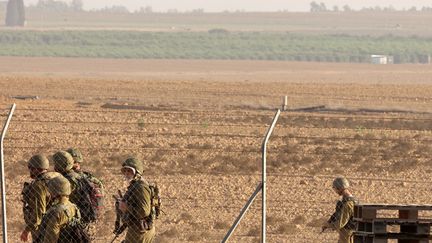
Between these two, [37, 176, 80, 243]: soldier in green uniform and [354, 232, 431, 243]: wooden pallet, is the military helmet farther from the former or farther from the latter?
[354, 232, 431, 243]: wooden pallet

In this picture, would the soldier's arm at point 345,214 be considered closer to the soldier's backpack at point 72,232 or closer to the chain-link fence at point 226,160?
the soldier's backpack at point 72,232

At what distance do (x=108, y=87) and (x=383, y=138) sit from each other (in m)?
30.5

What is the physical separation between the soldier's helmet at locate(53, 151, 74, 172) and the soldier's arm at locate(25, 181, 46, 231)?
0.61 m

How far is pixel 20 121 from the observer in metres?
38.0

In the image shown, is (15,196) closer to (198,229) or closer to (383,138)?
(198,229)

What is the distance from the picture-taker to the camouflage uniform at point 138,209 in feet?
42.5

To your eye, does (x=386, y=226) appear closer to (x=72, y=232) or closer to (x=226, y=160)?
(x=72, y=232)

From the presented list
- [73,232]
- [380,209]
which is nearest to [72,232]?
[73,232]

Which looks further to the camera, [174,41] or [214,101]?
[174,41]

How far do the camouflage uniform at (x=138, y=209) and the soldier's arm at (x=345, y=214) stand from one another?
1984 mm

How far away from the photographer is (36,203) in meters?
13.1

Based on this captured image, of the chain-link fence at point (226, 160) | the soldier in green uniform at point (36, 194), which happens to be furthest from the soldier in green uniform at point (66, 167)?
the chain-link fence at point (226, 160)

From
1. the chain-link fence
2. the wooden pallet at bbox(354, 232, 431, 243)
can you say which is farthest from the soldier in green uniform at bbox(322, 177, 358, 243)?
the chain-link fence

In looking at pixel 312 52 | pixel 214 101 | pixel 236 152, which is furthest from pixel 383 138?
pixel 312 52
